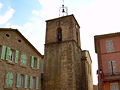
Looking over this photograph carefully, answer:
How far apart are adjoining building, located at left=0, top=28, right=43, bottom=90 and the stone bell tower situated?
3710 millimetres

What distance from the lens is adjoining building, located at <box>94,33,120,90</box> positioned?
17359 mm

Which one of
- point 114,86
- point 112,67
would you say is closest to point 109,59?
point 112,67

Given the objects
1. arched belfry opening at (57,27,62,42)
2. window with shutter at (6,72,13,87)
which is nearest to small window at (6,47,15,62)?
window with shutter at (6,72,13,87)

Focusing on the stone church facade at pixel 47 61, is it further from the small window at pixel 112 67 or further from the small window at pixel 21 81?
the small window at pixel 112 67

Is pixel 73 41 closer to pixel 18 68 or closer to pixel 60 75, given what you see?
pixel 60 75

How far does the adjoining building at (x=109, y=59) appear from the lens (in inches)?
683

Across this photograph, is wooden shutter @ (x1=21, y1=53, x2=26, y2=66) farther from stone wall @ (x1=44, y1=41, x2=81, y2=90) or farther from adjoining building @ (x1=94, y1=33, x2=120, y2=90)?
adjoining building @ (x1=94, y1=33, x2=120, y2=90)

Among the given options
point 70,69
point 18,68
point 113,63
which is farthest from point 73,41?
point 18,68

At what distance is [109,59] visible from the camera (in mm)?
18609

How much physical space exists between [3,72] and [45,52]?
10611 millimetres

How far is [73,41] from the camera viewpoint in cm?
2392

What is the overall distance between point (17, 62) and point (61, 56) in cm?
807

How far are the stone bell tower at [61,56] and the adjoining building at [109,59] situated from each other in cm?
462

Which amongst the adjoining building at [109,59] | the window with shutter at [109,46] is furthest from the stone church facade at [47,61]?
the window with shutter at [109,46]
